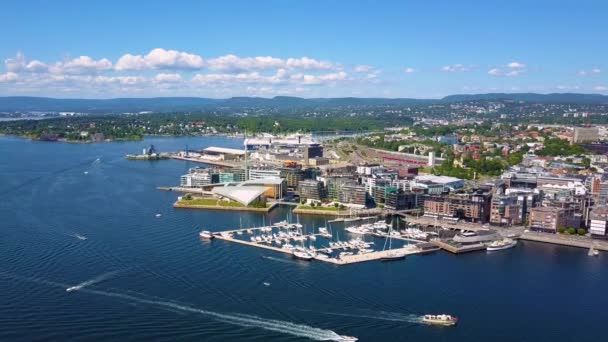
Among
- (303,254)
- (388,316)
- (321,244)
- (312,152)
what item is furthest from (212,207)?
(312,152)

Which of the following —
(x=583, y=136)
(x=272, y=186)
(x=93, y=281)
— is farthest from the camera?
(x=583, y=136)

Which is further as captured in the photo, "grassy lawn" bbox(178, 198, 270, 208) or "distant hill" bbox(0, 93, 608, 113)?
"distant hill" bbox(0, 93, 608, 113)

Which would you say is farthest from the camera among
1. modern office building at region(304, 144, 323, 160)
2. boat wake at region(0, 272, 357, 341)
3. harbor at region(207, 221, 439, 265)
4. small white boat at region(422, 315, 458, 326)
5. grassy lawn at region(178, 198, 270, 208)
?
modern office building at region(304, 144, 323, 160)

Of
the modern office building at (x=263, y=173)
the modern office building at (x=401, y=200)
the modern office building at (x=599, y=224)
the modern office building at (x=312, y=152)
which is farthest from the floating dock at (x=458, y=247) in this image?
the modern office building at (x=312, y=152)

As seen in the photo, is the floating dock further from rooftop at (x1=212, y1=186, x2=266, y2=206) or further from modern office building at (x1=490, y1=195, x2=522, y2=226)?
rooftop at (x1=212, y1=186, x2=266, y2=206)

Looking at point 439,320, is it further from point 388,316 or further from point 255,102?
point 255,102

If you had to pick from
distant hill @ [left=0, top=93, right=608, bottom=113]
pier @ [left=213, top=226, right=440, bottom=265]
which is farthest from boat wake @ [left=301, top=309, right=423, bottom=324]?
distant hill @ [left=0, top=93, right=608, bottom=113]

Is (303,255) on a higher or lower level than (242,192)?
lower
